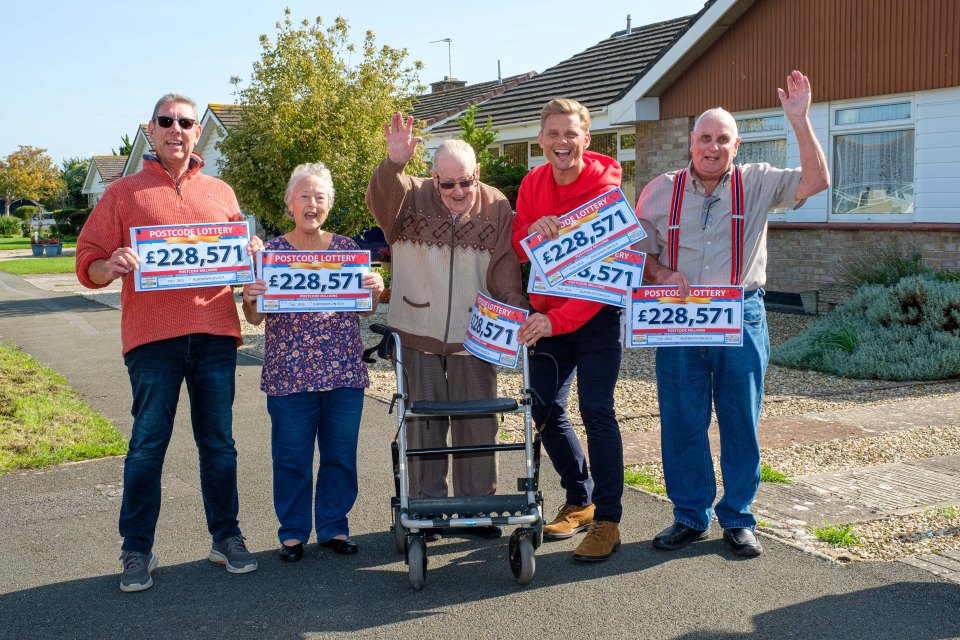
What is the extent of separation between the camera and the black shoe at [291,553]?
15.9 ft

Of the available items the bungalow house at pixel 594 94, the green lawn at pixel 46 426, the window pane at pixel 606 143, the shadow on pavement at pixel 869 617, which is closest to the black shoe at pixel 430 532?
the shadow on pavement at pixel 869 617

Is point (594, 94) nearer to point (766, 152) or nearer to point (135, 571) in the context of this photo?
point (766, 152)

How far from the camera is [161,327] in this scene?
448 centimetres

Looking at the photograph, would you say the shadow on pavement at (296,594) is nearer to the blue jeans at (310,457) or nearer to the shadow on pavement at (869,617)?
the blue jeans at (310,457)

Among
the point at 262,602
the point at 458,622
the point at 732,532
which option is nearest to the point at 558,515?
the point at 732,532

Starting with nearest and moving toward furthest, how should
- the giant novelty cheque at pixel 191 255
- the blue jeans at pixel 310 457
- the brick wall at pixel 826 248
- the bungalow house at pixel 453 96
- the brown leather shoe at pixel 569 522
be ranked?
the giant novelty cheque at pixel 191 255
the blue jeans at pixel 310 457
the brown leather shoe at pixel 569 522
the brick wall at pixel 826 248
the bungalow house at pixel 453 96

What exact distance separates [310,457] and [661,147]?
13232 mm

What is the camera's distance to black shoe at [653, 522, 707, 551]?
16.3ft

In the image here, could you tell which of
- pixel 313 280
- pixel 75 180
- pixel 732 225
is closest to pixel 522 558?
pixel 313 280

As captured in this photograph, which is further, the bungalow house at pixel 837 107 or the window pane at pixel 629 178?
the window pane at pixel 629 178

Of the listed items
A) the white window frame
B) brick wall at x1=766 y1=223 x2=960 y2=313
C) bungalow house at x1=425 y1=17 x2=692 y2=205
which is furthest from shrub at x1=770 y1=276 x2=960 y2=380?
bungalow house at x1=425 y1=17 x2=692 y2=205

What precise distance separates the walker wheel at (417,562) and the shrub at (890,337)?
21.9 ft

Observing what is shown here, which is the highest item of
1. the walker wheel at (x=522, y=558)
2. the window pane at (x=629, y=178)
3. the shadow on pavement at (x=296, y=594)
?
the window pane at (x=629, y=178)

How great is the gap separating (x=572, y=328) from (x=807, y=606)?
1655mm
